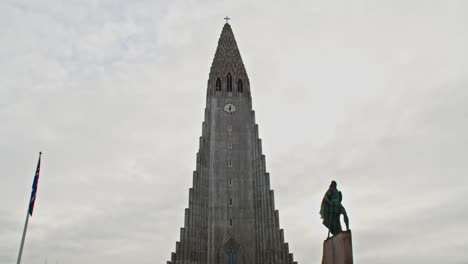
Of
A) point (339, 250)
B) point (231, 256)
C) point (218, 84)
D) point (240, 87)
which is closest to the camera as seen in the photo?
point (339, 250)

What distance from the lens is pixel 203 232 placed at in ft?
151

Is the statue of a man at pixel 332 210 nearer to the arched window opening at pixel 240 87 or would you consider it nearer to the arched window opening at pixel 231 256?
the arched window opening at pixel 231 256

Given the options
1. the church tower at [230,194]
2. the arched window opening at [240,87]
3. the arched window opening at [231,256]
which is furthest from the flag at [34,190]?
the arched window opening at [240,87]

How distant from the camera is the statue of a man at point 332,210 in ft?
65.8

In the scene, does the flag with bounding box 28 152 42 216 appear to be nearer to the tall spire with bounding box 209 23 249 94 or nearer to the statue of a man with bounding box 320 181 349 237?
the statue of a man with bounding box 320 181 349 237

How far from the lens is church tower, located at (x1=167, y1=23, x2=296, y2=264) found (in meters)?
45.2

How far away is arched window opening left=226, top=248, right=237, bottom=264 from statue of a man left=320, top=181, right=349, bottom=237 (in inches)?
1050

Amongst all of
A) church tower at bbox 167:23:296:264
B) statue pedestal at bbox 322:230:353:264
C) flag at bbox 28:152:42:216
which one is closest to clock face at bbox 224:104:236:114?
church tower at bbox 167:23:296:264

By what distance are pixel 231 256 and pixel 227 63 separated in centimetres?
2694

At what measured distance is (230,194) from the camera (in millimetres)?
48781

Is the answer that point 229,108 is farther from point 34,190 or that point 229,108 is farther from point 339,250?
point 339,250

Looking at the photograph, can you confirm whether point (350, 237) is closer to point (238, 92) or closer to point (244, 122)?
point (244, 122)

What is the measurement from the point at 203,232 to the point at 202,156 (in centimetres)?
938

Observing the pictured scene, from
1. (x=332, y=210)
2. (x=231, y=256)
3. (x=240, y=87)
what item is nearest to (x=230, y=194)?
(x=231, y=256)
